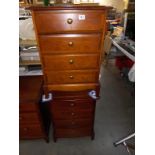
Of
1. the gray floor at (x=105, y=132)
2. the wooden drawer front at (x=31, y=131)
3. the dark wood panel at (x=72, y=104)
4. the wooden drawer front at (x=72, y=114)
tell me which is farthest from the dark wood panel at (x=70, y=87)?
the gray floor at (x=105, y=132)

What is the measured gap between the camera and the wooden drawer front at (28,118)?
4.80ft

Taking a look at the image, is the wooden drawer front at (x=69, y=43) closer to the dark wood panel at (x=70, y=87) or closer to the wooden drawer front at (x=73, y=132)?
the dark wood panel at (x=70, y=87)

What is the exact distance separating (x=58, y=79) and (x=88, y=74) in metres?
0.24

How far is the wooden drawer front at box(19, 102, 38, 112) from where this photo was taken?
4.55ft

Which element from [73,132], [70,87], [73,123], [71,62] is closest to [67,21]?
[71,62]

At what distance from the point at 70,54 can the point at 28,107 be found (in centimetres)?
64

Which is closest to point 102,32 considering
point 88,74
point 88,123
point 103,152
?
point 88,74

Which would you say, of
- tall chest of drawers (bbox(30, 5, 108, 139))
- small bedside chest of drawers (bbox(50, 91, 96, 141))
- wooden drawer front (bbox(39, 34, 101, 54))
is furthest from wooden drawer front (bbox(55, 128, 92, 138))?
wooden drawer front (bbox(39, 34, 101, 54))

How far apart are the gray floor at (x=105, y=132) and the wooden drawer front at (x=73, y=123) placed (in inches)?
9.1

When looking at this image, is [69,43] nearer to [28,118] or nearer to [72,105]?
[72,105]

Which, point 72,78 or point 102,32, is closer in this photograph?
point 102,32

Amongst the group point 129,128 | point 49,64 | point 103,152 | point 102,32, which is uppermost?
point 102,32
